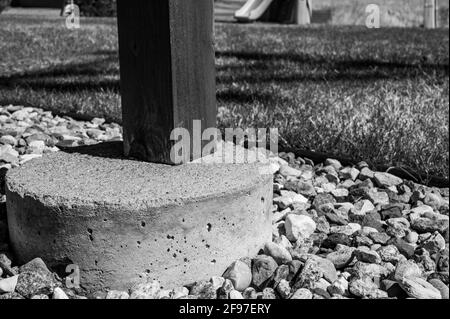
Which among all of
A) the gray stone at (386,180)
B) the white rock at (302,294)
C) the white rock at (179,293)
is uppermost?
the gray stone at (386,180)

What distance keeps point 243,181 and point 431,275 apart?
0.71 m

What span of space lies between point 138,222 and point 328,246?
79 centimetres

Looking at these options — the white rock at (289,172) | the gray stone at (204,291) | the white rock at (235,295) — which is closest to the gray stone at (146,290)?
the gray stone at (204,291)

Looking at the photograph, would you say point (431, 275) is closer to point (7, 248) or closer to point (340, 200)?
point (340, 200)

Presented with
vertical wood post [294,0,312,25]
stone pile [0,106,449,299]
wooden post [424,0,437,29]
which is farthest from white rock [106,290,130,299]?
vertical wood post [294,0,312,25]

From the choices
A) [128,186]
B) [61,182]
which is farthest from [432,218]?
[61,182]

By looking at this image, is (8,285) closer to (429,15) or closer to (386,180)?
(386,180)

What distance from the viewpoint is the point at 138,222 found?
2.13m

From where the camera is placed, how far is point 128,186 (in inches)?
89.5

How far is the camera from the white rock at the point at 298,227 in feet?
8.55

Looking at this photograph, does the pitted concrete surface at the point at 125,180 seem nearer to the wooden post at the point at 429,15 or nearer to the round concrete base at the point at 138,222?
the round concrete base at the point at 138,222

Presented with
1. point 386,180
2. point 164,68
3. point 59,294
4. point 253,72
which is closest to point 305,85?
point 253,72

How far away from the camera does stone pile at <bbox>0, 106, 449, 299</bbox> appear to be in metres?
2.17
